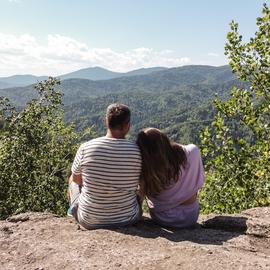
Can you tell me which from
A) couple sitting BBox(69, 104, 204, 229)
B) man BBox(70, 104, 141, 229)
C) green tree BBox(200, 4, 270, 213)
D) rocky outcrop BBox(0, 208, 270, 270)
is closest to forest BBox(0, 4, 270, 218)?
green tree BBox(200, 4, 270, 213)

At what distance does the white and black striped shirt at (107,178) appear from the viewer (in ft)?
23.8

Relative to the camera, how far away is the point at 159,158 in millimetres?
7320

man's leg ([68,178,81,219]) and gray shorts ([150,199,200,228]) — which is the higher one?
man's leg ([68,178,81,219])

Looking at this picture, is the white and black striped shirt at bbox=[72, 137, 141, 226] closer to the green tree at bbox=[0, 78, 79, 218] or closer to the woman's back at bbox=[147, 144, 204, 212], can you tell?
the woman's back at bbox=[147, 144, 204, 212]

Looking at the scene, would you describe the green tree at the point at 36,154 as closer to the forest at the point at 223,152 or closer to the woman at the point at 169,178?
the forest at the point at 223,152

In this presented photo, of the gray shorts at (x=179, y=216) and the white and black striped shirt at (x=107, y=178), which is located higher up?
the white and black striped shirt at (x=107, y=178)

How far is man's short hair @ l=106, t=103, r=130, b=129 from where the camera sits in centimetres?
694

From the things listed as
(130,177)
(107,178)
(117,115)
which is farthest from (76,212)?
(117,115)

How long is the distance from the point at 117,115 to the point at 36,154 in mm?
14345

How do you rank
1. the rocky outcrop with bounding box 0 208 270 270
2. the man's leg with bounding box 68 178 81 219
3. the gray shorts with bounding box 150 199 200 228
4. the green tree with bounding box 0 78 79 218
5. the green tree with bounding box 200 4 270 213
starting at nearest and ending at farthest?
the rocky outcrop with bounding box 0 208 270 270
the gray shorts with bounding box 150 199 200 228
the man's leg with bounding box 68 178 81 219
the green tree with bounding box 200 4 270 213
the green tree with bounding box 0 78 79 218

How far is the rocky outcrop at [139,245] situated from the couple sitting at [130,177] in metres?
0.32

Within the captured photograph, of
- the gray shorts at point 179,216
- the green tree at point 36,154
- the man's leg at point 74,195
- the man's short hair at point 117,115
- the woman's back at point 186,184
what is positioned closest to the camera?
the man's short hair at point 117,115

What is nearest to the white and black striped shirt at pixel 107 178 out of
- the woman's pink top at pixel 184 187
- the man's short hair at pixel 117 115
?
the man's short hair at pixel 117 115

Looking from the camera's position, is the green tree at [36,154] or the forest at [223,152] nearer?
the forest at [223,152]
